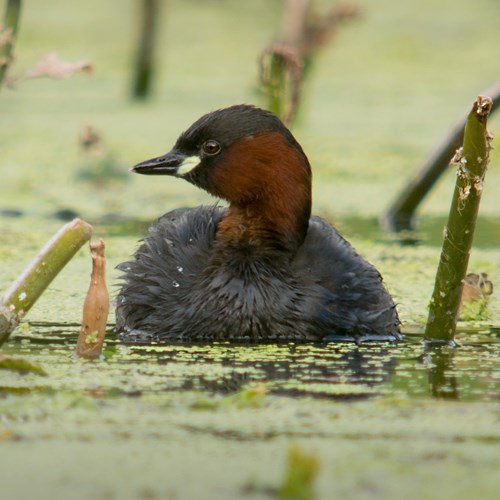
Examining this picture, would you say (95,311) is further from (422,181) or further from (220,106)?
(220,106)

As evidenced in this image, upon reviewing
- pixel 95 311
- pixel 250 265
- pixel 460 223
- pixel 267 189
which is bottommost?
pixel 95 311

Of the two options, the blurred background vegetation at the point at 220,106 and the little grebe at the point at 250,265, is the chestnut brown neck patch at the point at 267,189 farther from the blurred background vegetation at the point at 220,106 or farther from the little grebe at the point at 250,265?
the blurred background vegetation at the point at 220,106

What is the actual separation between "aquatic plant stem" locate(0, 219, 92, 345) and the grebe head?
1.40m

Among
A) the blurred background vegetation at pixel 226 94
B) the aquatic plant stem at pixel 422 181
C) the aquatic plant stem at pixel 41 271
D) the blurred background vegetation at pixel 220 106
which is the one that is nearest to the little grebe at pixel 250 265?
the blurred background vegetation at pixel 220 106

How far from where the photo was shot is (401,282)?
6.83 metres

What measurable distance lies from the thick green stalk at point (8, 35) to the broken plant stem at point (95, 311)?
1627 millimetres

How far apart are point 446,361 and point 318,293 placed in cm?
76

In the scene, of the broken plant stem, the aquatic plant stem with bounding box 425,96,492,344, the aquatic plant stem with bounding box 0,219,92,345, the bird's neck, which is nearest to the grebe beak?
the bird's neck

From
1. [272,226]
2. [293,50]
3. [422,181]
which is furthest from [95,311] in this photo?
[422,181]

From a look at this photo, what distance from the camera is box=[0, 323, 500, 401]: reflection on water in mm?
4258

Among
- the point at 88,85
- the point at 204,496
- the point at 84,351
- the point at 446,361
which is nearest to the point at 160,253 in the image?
the point at 84,351

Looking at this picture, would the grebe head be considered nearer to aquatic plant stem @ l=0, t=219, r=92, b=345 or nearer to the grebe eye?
the grebe eye

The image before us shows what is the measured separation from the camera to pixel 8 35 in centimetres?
591

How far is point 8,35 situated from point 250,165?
1.25 m
